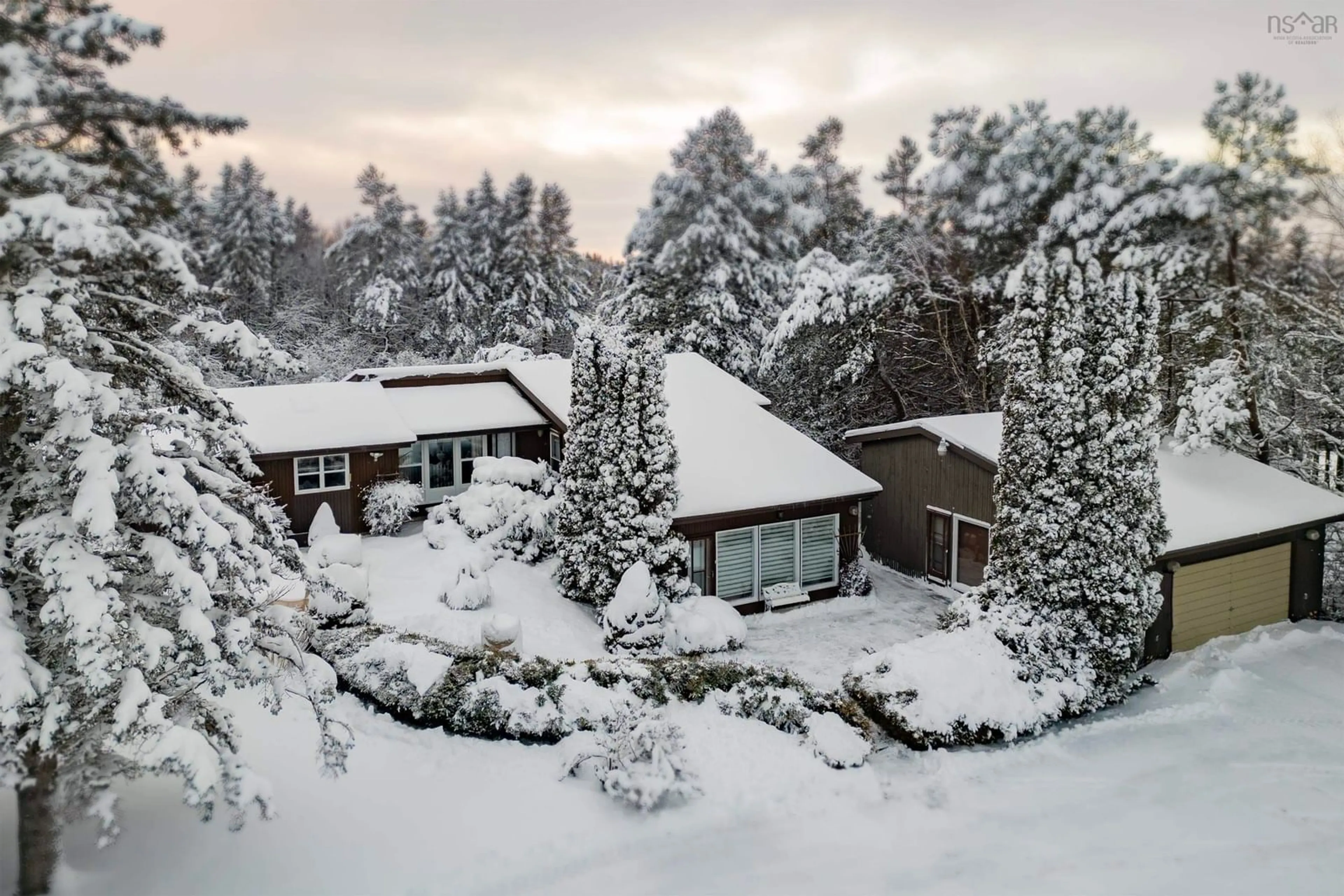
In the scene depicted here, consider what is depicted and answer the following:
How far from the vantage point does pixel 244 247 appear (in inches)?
1427

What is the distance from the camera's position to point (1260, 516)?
15.4m

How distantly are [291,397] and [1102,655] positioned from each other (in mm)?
18012

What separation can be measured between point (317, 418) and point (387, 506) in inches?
110

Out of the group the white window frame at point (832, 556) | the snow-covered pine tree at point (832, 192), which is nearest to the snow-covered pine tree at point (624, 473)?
the white window frame at point (832, 556)

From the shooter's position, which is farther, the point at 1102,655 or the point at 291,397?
the point at 291,397

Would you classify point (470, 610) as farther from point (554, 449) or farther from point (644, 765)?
point (554, 449)

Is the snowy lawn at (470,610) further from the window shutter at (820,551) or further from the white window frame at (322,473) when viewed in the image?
the window shutter at (820,551)

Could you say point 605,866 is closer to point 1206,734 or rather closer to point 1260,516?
point 1206,734

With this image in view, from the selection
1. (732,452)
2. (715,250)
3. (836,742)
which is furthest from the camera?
(715,250)

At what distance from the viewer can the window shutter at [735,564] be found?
1647 cm

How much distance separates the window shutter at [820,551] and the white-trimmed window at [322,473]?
416 inches

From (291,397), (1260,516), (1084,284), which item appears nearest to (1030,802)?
(1084,284)

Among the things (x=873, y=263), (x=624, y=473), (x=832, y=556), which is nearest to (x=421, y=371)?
(x=624, y=473)

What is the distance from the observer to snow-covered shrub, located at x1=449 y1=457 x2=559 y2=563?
56.2 feet
